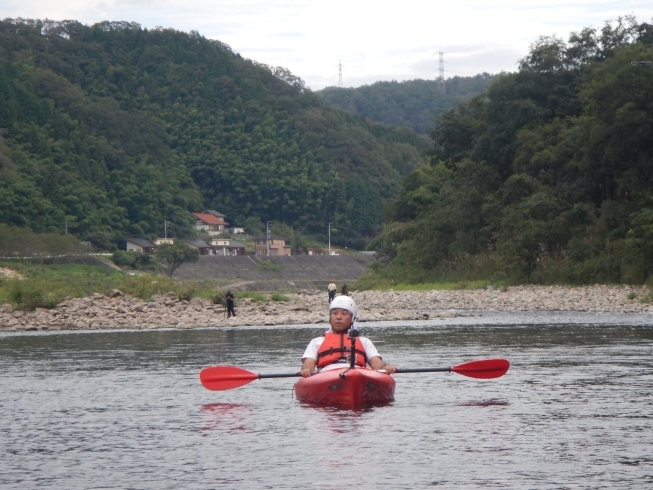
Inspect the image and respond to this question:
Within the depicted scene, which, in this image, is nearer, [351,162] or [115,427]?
[115,427]

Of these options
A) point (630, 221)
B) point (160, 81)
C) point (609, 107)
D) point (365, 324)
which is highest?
point (160, 81)

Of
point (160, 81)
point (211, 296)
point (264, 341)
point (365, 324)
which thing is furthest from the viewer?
point (160, 81)

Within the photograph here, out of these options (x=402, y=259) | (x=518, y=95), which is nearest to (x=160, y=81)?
(x=402, y=259)

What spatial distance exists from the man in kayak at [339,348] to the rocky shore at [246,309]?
17.7 m

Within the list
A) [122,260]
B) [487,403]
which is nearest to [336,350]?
[487,403]

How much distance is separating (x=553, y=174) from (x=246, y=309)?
21.9 meters

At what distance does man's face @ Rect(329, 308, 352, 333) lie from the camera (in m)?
11.6

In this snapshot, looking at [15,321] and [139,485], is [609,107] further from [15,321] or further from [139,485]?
[139,485]

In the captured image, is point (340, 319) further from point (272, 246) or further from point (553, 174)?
point (272, 246)

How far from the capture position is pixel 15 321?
31.0 meters

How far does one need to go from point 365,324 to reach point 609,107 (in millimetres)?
17655

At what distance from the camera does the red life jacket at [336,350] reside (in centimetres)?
1178

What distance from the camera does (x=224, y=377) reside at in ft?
41.6

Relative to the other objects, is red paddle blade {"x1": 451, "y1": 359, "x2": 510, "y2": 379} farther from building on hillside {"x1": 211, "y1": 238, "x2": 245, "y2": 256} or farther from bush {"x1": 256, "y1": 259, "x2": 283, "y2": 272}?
building on hillside {"x1": 211, "y1": 238, "x2": 245, "y2": 256}
